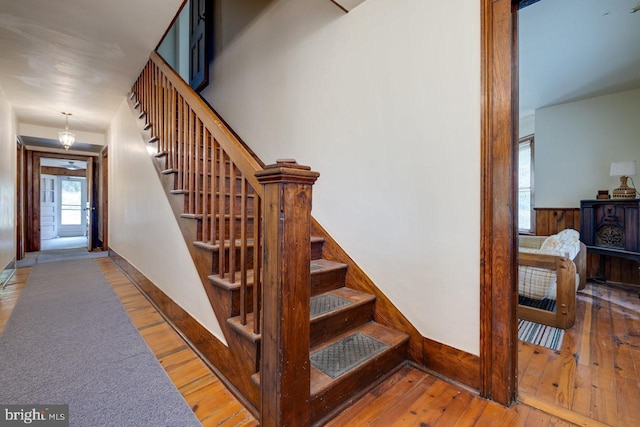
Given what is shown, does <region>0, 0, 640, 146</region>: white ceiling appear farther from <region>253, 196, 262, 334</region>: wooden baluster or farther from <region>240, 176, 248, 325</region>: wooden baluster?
<region>253, 196, 262, 334</region>: wooden baluster

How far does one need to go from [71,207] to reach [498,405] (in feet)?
39.6

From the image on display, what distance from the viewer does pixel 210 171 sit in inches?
78.4

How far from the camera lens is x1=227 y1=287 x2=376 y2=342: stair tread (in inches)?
48.6

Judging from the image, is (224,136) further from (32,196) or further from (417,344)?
(32,196)

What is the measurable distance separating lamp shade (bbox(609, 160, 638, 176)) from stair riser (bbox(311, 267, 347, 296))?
3.94 meters

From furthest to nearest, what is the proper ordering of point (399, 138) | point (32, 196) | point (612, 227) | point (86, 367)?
1. point (32, 196)
2. point (612, 227)
3. point (399, 138)
4. point (86, 367)

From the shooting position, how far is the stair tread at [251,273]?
1351mm

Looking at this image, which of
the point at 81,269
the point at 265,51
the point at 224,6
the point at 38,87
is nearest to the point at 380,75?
the point at 265,51

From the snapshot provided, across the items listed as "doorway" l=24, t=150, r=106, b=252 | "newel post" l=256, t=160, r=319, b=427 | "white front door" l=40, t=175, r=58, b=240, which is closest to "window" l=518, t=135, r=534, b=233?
"newel post" l=256, t=160, r=319, b=427

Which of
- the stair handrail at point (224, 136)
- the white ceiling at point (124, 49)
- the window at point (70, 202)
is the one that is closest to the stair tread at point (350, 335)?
the stair handrail at point (224, 136)

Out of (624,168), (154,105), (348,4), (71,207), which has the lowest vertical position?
(71,207)

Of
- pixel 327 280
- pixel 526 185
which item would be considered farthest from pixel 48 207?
pixel 526 185

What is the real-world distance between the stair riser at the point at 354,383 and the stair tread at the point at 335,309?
30 centimetres

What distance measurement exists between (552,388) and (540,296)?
120cm
